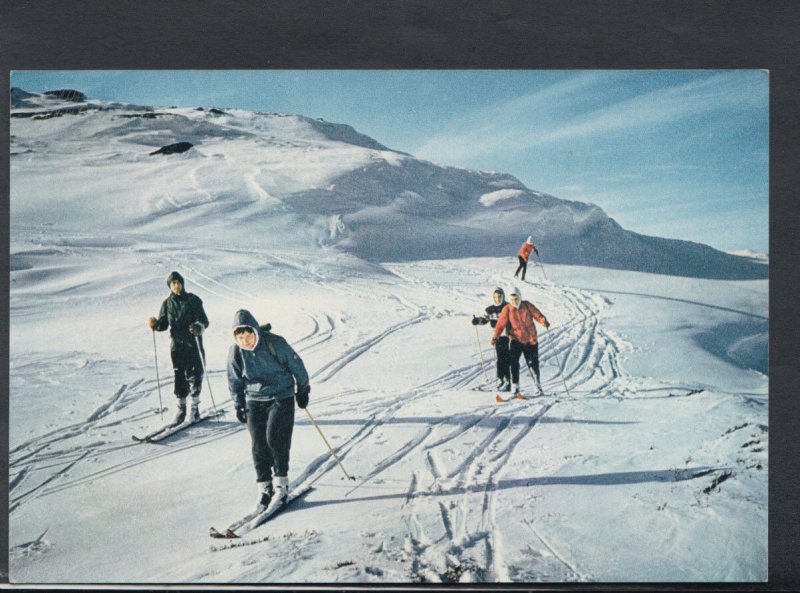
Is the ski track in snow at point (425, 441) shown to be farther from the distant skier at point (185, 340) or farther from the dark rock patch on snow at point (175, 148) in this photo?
the dark rock patch on snow at point (175, 148)

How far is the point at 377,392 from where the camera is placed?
3520mm

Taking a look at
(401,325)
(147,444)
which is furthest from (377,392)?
(147,444)

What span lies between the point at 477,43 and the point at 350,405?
7.18 feet

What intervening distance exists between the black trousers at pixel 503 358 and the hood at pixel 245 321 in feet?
4.48

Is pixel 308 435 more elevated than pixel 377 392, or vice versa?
pixel 377 392

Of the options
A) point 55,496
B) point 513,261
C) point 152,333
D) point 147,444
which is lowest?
point 55,496

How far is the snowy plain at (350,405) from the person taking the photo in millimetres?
3258

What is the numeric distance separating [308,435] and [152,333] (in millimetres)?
1066

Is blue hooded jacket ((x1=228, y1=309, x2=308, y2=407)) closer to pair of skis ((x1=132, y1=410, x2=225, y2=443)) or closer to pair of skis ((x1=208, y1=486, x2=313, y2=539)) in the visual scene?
pair of skis ((x1=132, y1=410, x2=225, y2=443))

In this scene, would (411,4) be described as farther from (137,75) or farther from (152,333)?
(152,333)

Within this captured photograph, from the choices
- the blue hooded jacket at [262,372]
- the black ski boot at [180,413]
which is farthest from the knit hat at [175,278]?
the black ski boot at [180,413]

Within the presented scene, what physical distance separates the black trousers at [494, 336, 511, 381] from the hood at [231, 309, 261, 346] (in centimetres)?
137

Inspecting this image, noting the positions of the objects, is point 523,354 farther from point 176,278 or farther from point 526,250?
point 176,278

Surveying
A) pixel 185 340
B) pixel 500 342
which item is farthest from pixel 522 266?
pixel 185 340
